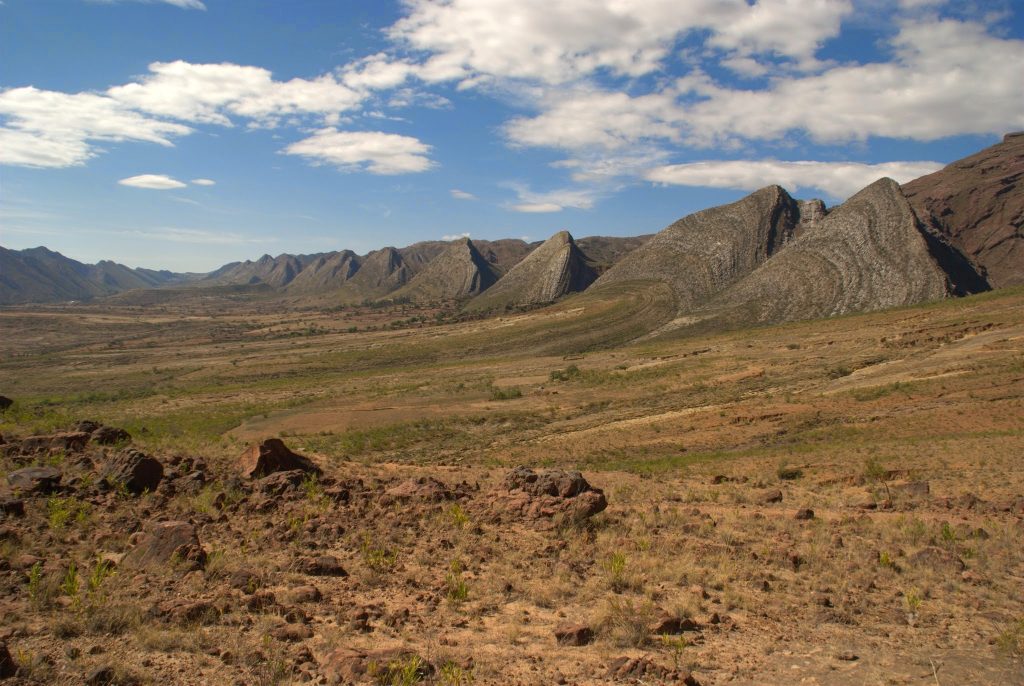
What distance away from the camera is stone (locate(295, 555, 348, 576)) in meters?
8.61

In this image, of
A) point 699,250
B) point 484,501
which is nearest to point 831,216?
point 699,250

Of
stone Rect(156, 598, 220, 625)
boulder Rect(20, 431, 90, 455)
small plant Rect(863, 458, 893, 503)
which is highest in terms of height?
boulder Rect(20, 431, 90, 455)

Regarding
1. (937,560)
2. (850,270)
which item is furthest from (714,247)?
(937,560)

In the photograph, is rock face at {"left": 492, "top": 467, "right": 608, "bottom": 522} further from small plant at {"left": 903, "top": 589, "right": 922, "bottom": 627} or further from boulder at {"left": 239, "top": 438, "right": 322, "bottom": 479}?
small plant at {"left": 903, "top": 589, "right": 922, "bottom": 627}

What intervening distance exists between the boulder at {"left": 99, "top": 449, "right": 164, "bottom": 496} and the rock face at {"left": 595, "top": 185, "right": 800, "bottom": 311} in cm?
7035

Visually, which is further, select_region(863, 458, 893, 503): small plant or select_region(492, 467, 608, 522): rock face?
select_region(863, 458, 893, 503): small plant

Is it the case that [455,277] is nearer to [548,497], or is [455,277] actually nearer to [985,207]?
[985,207]

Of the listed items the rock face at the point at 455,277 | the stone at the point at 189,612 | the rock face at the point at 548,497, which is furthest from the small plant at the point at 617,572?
the rock face at the point at 455,277

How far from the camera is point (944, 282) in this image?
5903 centimetres

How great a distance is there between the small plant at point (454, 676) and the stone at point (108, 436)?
11723mm

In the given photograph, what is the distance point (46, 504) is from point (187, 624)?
15.8 feet

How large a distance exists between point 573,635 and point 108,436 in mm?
12439

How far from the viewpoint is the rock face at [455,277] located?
497 ft

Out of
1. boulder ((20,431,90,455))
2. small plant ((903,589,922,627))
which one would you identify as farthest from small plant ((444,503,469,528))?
boulder ((20,431,90,455))
